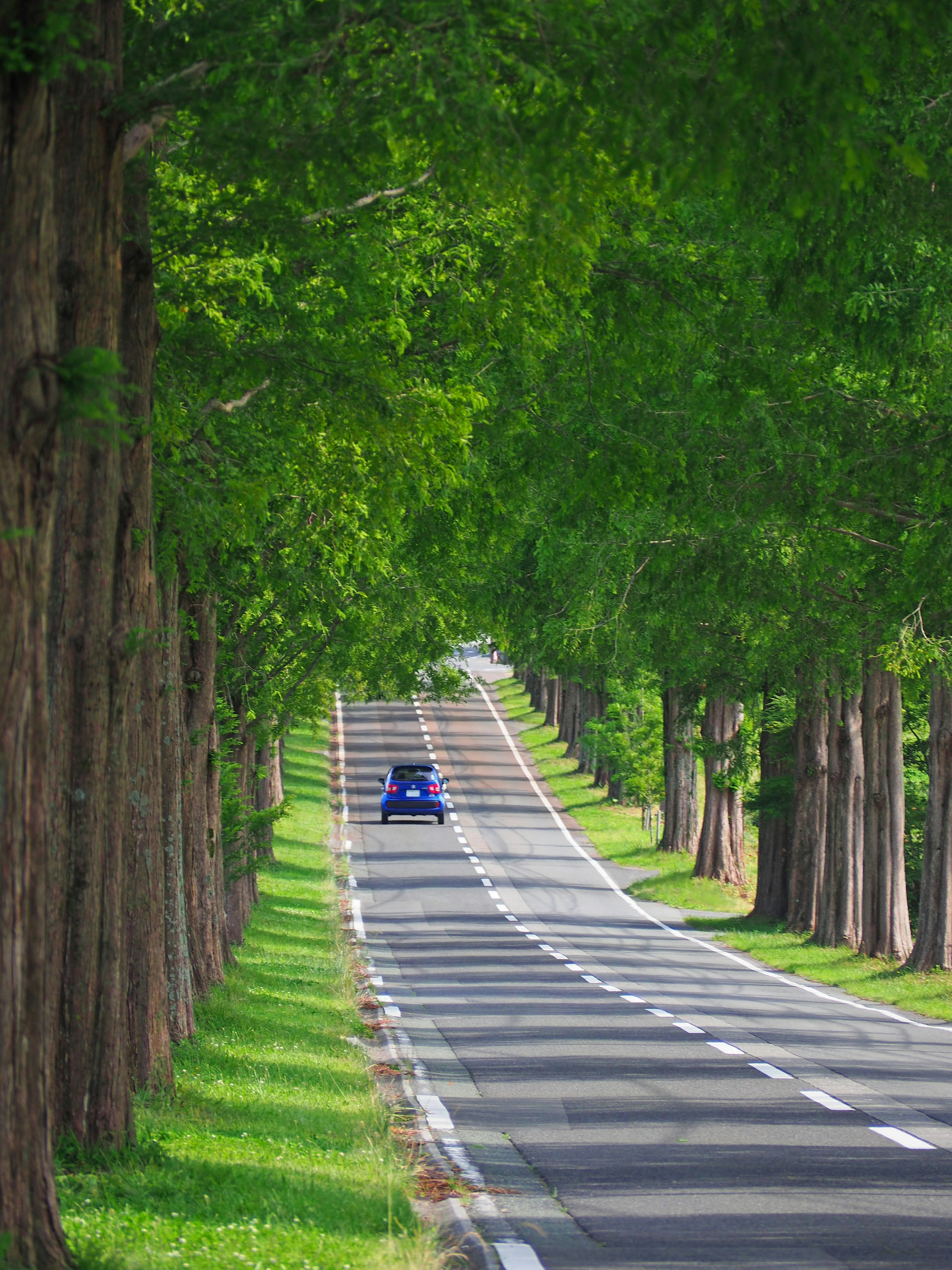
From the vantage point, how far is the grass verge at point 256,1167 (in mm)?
7121

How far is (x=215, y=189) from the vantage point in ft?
35.4

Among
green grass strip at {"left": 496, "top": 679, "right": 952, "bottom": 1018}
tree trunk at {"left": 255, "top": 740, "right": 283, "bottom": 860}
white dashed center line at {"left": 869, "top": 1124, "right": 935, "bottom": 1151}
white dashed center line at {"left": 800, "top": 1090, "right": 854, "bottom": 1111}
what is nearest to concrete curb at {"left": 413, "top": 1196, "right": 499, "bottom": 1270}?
white dashed center line at {"left": 869, "top": 1124, "right": 935, "bottom": 1151}

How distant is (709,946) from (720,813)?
1042cm

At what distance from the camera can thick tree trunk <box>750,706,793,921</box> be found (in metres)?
37.2

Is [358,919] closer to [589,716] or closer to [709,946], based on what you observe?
[709,946]

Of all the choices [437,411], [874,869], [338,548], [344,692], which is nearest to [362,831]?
[344,692]

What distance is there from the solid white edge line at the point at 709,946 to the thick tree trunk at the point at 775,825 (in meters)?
2.34

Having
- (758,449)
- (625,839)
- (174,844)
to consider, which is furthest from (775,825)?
(174,844)

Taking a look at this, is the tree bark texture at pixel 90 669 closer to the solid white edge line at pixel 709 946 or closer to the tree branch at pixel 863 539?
the tree branch at pixel 863 539

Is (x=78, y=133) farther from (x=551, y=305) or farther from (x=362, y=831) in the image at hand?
(x=362, y=831)

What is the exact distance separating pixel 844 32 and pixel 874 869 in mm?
22787

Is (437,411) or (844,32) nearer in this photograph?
(844,32)

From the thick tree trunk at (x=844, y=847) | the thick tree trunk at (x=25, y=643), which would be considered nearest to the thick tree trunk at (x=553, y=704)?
the thick tree trunk at (x=844, y=847)

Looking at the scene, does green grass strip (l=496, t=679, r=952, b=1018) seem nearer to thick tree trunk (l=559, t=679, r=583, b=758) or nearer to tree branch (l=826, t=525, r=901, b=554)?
thick tree trunk (l=559, t=679, r=583, b=758)
